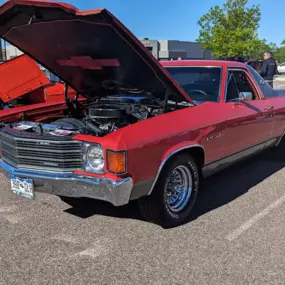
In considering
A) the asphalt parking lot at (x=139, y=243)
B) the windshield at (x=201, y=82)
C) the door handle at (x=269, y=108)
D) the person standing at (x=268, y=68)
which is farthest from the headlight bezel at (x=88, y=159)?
the person standing at (x=268, y=68)

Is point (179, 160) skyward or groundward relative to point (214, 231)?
skyward

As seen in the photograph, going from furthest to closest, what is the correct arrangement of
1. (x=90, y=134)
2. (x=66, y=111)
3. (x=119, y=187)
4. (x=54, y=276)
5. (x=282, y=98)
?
(x=282, y=98), (x=66, y=111), (x=90, y=134), (x=119, y=187), (x=54, y=276)

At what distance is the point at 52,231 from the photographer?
11.8 ft

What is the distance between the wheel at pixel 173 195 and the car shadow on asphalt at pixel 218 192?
0.21 metres

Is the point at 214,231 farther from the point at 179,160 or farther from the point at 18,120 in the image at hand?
the point at 18,120

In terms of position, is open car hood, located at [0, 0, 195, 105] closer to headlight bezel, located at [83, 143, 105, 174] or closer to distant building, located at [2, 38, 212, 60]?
headlight bezel, located at [83, 143, 105, 174]

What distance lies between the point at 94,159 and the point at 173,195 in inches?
40.3

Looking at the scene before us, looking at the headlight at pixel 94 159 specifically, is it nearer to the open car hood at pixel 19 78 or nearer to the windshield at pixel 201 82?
the windshield at pixel 201 82

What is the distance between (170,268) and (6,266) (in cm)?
131

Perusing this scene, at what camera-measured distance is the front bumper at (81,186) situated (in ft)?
9.98

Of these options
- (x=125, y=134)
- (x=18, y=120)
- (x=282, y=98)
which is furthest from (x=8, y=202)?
(x=282, y=98)

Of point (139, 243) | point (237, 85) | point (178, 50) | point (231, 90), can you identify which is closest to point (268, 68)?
→ point (237, 85)

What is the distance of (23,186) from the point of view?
344cm

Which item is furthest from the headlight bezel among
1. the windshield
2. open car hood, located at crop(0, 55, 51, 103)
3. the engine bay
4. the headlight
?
open car hood, located at crop(0, 55, 51, 103)
